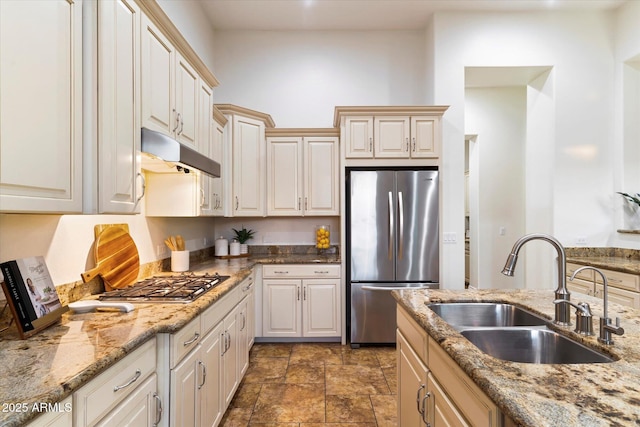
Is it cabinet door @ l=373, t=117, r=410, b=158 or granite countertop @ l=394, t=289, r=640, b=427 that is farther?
cabinet door @ l=373, t=117, r=410, b=158

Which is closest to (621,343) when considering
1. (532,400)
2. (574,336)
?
(574,336)

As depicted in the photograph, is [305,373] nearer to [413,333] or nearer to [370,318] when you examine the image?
[370,318]

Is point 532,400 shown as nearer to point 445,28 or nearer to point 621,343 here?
point 621,343

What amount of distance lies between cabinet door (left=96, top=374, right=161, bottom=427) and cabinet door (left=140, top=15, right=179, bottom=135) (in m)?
1.23

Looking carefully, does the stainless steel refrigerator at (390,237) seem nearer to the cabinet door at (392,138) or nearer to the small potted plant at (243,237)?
Answer: the cabinet door at (392,138)

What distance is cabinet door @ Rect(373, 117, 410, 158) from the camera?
3467 millimetres

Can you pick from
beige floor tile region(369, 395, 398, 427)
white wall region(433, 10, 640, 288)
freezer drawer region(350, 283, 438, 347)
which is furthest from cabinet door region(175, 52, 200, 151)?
white wall region(433, 10, 640, 288)

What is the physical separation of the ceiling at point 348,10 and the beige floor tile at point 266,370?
12.2 feet

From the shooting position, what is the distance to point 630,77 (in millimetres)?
3574

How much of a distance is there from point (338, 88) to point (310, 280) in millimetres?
2408

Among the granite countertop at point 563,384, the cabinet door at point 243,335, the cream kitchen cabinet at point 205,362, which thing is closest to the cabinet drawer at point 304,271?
the cabinet door at point 243,335

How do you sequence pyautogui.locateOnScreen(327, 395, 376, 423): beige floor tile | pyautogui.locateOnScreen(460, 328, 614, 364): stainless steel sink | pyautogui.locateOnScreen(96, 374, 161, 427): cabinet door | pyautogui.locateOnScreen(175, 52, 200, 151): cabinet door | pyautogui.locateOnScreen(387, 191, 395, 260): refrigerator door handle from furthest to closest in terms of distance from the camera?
pyautogui.locateOnScreen(387, 191, 395, 260): refrigerator door handle → pyautogui.locateOnScreen(327, 395, 376, 423): beige floor tile → pyautogui.locateOnScreen(175, 52, 200, 151): cabinet door → pyautogui.locateOnScreen(460, 328, 614, 364): stainless steel sink → pyautogui.locateOnScreen(96, 374, 161, 427): cabinet door

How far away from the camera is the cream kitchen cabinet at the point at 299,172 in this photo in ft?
12.5

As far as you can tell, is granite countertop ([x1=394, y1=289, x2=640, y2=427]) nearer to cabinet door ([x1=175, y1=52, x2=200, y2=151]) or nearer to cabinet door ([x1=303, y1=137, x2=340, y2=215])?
cabinet door ([x1=175, y1=52, x2=200, y2=151])
